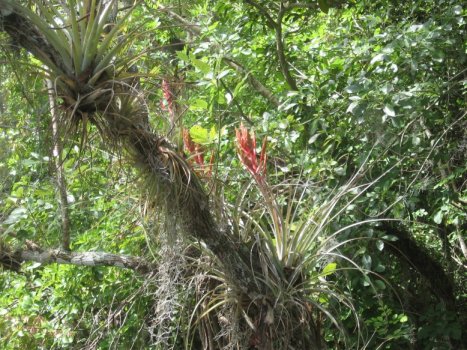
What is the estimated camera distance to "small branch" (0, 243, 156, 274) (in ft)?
11.7

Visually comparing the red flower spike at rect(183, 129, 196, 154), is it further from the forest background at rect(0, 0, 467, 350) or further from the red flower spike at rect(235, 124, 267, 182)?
the red flower spike at rect(235, 124, 267, 182)

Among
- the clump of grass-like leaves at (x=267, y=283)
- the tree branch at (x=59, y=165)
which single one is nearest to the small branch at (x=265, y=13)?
the clump of grass-like leaves at (x=267, y=283)

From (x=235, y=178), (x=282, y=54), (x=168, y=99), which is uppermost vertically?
(x=282, y=54)

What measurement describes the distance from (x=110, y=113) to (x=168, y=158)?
1.03 ft

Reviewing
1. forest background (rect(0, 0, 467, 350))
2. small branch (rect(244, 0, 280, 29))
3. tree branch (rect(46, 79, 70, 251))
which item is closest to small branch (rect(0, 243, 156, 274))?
forest background (rect(0, 0, 467, 350))

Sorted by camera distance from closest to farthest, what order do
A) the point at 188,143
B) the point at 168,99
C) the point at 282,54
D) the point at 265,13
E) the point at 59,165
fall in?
1. the point at 59,165
2. the point at 168,99
3. the point at 188,143
4. the point at 265,13
5. the point at 282,54

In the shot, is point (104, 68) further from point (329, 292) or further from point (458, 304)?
point (458, 304)

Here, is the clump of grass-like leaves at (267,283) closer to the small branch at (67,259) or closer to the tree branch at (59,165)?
the small branch at (67,259)

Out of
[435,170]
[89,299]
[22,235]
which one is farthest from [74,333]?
[435,170]

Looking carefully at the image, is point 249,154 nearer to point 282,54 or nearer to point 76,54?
point 76,54

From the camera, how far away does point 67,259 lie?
3.65m

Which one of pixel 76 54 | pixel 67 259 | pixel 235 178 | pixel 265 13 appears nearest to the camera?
pixel 76 54

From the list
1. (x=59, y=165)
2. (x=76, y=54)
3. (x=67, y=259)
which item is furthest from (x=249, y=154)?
(x=67, y=259)

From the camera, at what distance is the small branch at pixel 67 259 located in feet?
11.7
